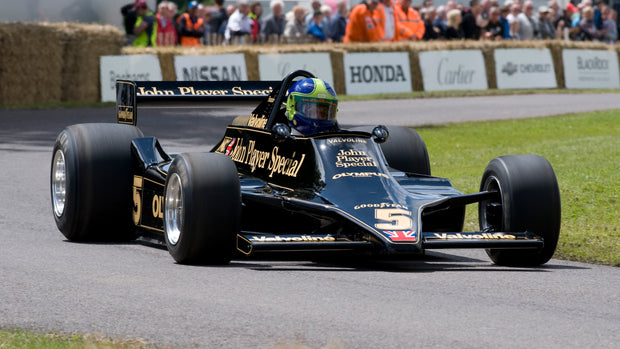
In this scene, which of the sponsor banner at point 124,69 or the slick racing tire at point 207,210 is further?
the sponsor banner at point 124,69

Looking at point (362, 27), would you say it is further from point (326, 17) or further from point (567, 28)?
point (567, 28)

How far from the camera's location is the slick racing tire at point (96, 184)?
880cm

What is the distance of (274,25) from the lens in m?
26.7

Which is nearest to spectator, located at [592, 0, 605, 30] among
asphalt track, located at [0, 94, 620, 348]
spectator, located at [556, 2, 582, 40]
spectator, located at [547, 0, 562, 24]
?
spectator, located at [556, 2, 582, 40]

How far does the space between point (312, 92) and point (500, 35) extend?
22450 mm

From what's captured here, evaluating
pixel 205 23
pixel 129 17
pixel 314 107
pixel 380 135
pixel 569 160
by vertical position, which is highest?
pixel 129 17

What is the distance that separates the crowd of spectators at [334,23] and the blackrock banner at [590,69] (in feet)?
3.93

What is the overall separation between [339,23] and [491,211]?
20140 mm

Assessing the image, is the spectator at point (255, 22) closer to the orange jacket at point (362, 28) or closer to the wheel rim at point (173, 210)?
the orange jacket at point (362, 28)

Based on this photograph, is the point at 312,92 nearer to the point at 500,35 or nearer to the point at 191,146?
the point at 191,146

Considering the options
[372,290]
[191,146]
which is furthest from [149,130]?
[372,290]

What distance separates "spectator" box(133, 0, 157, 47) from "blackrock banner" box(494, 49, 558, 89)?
912 centimetres

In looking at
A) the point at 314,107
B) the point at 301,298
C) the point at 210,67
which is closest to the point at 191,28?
the point at 210,67

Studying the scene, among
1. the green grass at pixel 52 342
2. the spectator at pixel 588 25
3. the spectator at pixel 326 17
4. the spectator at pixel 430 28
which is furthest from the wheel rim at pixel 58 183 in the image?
the spectator at pixel 588 25
